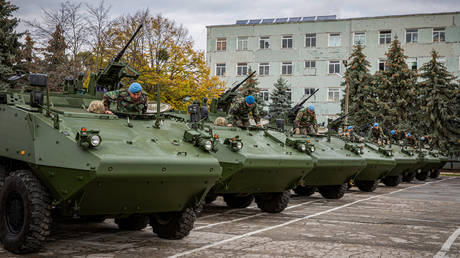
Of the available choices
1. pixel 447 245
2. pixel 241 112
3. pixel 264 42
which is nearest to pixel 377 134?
pixel 241 112

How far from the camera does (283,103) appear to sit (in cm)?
3934

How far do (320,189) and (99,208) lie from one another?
9.25 m

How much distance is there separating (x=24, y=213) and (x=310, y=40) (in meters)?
39.2

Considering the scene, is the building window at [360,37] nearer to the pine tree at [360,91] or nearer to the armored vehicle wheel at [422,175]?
the pine tree at [360,91]

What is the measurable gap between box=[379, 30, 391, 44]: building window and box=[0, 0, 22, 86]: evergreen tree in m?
24.6

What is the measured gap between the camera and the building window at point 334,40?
43.6 m

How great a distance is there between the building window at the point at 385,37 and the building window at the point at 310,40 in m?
4.80

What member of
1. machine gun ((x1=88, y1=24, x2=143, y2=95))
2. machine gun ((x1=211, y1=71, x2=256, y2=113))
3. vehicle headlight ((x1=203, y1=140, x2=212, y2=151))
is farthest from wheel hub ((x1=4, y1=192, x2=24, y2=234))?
machine gun ((x1=211, y1=71, x2=256, y2=113))

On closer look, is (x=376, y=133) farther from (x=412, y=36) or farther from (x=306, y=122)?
(x=412, y=36)

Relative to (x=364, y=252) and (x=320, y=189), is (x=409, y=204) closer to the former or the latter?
(x=320, y=189)

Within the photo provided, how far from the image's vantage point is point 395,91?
37125 mm

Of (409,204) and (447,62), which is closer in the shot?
(409,204)

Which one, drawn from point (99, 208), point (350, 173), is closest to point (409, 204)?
point (350, 173)

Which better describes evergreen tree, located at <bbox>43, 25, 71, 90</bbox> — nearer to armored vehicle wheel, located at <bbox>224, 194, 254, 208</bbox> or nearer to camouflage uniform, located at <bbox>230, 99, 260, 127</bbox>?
camouflage uniform, located at <bbox>230, 99, 260, 127</bbox>
